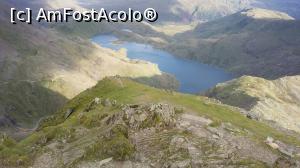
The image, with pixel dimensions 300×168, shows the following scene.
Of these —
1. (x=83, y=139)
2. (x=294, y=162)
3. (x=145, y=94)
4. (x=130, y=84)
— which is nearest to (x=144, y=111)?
(x=83, y=139)

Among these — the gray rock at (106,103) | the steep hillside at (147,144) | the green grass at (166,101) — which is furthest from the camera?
the gray rock at (106,103)

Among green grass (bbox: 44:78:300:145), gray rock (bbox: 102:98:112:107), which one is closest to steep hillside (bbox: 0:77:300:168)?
gray rock (bbox: 102:98:112:107)

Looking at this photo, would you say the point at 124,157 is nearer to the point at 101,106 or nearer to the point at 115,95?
the point at 101,106

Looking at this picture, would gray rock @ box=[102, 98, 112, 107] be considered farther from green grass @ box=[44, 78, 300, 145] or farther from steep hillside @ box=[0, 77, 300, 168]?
steep hillside @ box=[0, 77, 300, 168]

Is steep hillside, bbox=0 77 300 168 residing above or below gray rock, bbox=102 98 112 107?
below

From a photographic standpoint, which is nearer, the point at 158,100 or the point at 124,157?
the point at 124,157

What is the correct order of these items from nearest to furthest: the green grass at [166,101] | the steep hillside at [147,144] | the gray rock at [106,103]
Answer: the steep hillside at [147,144]
the green grass at [166,101]
the gray rock at [106,103]

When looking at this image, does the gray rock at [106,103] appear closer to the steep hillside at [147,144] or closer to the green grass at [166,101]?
the green grass at [166,101]

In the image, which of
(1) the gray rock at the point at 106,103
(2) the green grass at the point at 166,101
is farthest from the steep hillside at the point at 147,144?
(2) the green grass at the point at 166,101

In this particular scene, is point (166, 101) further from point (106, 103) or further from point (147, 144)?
point (147, 144)

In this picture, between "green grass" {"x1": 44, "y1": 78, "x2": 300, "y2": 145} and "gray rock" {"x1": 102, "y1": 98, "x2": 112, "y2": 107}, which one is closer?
"green grass" {"x1": 44, "y1": 78, "x2": 300, "y2": 145}

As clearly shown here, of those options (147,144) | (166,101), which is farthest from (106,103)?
(147,144)
